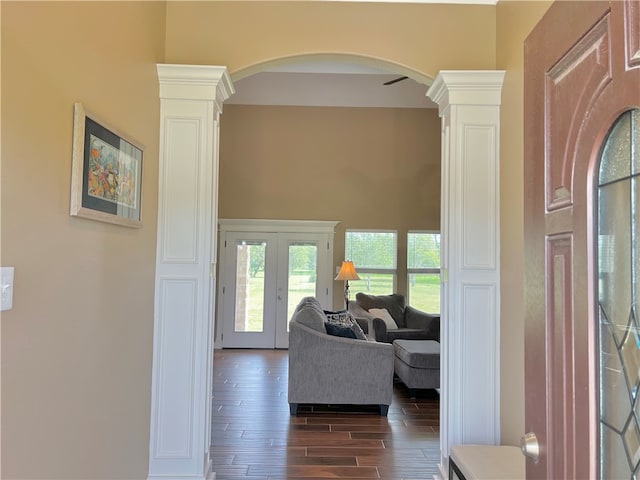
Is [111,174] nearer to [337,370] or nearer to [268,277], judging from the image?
[337,370]

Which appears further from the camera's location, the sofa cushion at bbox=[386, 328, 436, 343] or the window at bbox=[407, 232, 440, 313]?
the window at bbox=[407, 232, 440, 313]

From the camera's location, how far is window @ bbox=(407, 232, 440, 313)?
7652 millimetres

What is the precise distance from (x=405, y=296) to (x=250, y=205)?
10.4 ft

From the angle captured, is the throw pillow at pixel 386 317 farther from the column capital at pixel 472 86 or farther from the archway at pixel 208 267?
the column capital at pixel 472 86

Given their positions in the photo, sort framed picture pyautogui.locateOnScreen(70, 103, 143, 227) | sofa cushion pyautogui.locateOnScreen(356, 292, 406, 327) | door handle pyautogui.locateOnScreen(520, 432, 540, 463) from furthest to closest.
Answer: sofa cushion pyautogui.locateOnScreen(356, 292, 406, 327), framed picture pyautogui.locateOnScreen(70, 103, 143, 227), door handle pyautogui.locateOnScreen(520, 432, 540, 463)

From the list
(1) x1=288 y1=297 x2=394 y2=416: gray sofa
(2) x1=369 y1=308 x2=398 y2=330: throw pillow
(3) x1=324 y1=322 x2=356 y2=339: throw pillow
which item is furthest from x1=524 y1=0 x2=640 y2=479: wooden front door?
Answer: (2) x1=369 y1=308 x2=398 y2=330: throw pillow

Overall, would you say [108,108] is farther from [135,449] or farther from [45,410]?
[135,449]

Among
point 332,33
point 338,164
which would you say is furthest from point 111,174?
point 338,164

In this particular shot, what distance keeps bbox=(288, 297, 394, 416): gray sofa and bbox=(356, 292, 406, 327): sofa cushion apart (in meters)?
2.85

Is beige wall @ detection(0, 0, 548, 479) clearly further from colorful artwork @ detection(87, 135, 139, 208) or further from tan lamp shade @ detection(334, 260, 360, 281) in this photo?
tan lamp shade @ detection(334, 260, 360, 281)

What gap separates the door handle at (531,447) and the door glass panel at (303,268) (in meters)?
6.27

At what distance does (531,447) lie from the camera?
1.12 metres

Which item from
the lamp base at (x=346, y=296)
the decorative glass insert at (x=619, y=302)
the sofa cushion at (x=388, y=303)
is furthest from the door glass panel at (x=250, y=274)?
the decorative glass insert at (x=619, y=302)

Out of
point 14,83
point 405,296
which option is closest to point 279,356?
point 405,296
